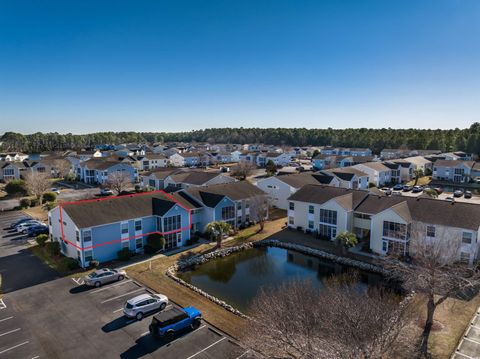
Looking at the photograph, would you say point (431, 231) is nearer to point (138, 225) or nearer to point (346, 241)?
point (346, 241)

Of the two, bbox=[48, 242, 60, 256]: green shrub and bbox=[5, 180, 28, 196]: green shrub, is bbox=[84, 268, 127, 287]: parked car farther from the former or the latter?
bbox=[5, 180, 28, 196]: green shrub

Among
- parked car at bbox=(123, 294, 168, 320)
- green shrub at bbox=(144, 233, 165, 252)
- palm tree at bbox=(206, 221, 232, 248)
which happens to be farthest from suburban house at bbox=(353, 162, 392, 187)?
parked car at bbox=(123, 294, 168, 320)

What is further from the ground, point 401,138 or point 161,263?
point 401,138

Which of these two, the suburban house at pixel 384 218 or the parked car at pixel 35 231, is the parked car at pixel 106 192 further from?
the suburban house at pixel 384 218

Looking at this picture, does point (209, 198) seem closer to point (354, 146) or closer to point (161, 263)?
point (161, 263)

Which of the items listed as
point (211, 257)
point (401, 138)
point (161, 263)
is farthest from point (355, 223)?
point (401, 138)

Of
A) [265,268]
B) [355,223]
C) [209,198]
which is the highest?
[209,198]

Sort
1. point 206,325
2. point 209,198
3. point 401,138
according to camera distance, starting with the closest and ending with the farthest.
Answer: point 206,325, point 209,198, point 401,138
